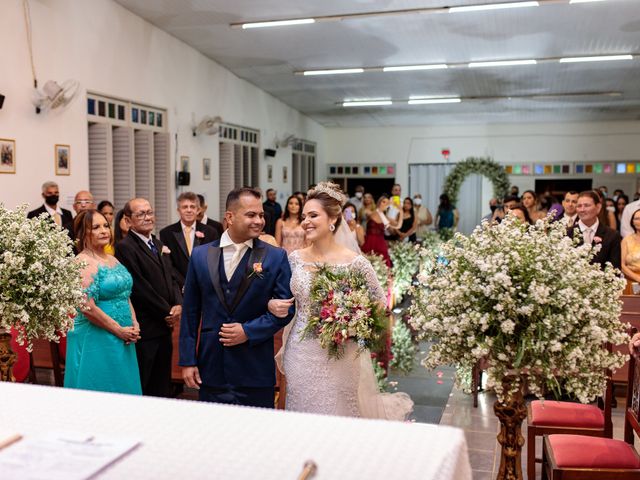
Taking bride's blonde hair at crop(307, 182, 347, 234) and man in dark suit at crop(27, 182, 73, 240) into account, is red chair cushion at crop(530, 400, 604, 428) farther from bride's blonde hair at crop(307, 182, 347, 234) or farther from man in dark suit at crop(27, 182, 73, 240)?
man in dark suit at crop(27, 182, 73, 240)

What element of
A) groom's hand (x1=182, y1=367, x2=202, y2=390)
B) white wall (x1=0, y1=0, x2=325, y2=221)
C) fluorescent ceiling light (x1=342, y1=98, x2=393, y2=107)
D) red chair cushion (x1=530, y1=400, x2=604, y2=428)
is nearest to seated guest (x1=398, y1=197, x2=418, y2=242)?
white wall (x1=0, y1=0, x2=325, y2=221)

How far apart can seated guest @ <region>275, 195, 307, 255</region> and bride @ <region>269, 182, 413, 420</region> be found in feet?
16.7

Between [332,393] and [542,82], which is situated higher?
[542,82]

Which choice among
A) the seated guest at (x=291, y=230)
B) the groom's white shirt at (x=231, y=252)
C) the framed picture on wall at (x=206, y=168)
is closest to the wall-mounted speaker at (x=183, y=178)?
the framed picture on wall at (x=206, y=168)

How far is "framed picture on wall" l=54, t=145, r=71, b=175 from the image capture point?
9.34 metres

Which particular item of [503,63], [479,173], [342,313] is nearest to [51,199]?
[342,313]

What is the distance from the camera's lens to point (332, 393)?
3.82 metres

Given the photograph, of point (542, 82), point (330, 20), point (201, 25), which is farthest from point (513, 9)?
point (542, 82)

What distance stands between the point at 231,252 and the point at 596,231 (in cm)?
428

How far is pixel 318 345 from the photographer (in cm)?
Answer: 379

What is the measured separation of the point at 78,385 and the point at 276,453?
3.14 m

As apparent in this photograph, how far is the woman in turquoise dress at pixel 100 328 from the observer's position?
14.2 feet

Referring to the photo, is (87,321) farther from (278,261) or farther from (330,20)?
(330,20)

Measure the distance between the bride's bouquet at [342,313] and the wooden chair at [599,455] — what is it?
1067 millimetres
